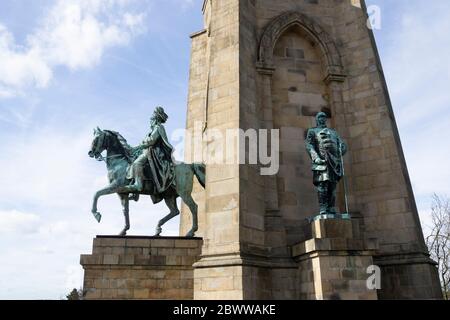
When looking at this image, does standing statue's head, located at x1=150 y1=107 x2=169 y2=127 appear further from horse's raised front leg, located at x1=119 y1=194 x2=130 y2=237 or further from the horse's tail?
horse's raised front leg, located at x1=119 y1=194 x2=130 y2=237

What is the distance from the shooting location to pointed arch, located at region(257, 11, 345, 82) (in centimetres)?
1207

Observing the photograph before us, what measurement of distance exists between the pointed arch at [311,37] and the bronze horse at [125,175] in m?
3.82

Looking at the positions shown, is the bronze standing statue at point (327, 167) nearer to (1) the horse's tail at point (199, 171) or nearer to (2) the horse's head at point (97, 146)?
(1) the horse's tail at point (199, 171)

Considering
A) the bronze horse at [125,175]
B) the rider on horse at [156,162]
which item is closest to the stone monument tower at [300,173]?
the bronze horse at [125,175]

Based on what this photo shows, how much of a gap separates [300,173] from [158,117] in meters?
4.66

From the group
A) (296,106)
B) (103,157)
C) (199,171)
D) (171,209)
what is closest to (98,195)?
(103,157)

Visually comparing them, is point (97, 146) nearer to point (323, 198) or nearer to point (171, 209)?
point (171, 209)

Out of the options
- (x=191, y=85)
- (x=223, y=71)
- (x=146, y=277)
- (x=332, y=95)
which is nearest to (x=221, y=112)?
(x=223, y=71)

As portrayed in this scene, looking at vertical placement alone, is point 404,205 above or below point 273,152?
below

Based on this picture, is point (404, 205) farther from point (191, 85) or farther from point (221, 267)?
point (191, 85)

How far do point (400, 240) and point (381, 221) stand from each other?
2.18 feet

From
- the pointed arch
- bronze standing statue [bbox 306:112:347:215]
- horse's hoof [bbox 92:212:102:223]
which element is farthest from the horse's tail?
bronze standing statue [bbox 306:112:347:215]
